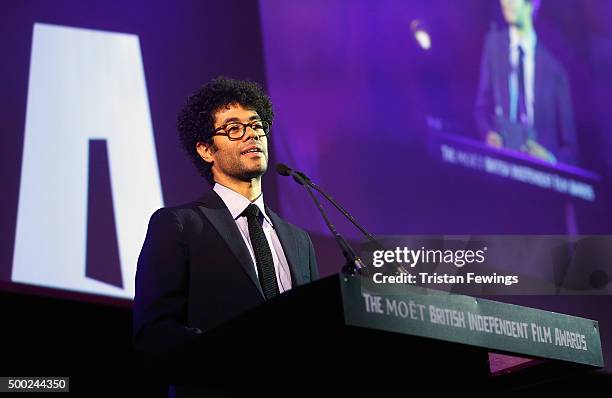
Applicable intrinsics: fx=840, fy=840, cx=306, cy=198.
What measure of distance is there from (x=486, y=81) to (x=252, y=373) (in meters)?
3.15

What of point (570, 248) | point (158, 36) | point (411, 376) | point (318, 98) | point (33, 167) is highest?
point (158, 36)

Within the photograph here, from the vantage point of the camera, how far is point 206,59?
449 centimetres

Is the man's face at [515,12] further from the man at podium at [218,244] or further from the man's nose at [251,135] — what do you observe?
the man's nose at [251,135]

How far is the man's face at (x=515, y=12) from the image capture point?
470 centimetres

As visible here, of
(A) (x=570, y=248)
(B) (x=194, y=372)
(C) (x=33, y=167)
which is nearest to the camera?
(B) (x=194, y=372)

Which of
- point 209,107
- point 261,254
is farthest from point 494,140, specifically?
point 261,254

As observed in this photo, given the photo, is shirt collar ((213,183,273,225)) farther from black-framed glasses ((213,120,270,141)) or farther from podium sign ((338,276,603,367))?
podium sign ((338,276,603,367))

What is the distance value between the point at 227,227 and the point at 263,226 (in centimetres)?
21

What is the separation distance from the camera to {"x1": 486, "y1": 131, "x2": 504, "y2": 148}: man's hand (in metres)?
4.52

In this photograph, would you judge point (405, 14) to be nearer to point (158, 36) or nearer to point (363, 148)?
point (363, 148)

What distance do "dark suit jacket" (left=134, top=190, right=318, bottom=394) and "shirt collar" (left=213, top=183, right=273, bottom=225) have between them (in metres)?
0.08

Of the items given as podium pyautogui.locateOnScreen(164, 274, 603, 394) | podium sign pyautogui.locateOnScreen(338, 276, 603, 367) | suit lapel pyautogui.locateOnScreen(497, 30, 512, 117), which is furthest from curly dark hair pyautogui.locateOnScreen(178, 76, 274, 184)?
suit lapel pyautogui.locateOnScreen(497, 30, 512, 117)

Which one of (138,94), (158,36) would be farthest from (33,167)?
(158,36)

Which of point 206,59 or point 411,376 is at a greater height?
point 206,59
